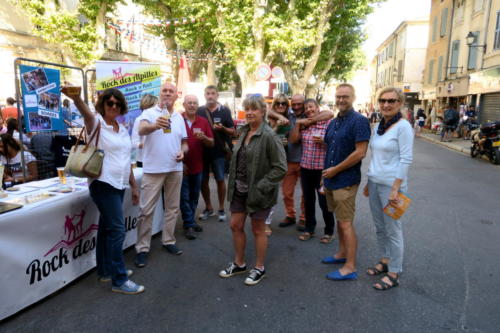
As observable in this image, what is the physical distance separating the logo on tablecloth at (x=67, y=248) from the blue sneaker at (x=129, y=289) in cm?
53

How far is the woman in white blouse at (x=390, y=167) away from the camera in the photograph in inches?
118

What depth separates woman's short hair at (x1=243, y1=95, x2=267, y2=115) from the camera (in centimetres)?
313

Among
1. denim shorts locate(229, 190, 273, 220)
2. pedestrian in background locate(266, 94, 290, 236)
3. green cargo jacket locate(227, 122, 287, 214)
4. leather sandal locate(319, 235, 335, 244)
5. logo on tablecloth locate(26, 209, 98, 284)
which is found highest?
pedestrian in background locate(266, 94, 290, 236)

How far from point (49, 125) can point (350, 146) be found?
408cm

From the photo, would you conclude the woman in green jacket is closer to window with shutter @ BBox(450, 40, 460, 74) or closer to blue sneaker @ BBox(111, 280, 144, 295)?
blue sneaker @ BBox(111, 280, 144, 295)

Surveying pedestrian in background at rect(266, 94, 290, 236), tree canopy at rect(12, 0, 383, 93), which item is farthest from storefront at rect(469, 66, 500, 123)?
pedestrian in background at rect(266, 94, 290, 236)

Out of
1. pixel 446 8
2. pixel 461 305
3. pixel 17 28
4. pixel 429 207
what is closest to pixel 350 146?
pixel 461 305

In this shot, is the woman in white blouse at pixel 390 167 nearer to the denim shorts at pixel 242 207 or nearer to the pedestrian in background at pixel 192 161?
the denim shorts at pixel 242 207

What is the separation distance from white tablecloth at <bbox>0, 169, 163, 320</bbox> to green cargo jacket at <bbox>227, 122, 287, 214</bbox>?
5.30 feet

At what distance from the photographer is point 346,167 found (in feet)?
10.7

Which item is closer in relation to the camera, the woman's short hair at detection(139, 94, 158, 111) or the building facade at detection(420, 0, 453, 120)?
the woman's short hair at detection(139, 94, 158, 111)

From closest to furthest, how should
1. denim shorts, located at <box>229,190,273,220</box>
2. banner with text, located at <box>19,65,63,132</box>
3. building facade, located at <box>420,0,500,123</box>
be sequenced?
denim shorts, located at <box>229,190,273,220</box> < banner with text, located at <box>19,65,63,132</box> < building facade, located at <box>420,0,500,123</box>

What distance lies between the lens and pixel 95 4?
53.8 feet

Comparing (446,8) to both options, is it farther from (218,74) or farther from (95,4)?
(95,4)
